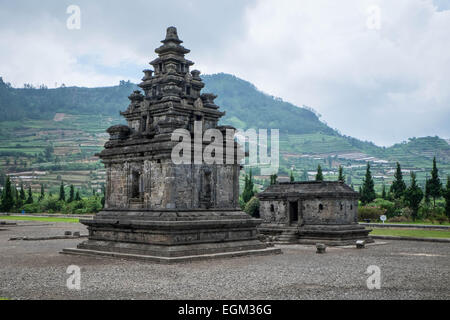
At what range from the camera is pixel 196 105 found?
2534cm

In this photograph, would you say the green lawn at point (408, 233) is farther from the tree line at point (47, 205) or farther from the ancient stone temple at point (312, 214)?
the tree line at point (47, 205)

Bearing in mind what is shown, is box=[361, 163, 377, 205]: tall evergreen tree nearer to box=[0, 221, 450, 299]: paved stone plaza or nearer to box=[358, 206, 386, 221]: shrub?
box=[358, 206, 386, 221]: shrub

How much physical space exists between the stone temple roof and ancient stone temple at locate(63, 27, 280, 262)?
29.5 ft

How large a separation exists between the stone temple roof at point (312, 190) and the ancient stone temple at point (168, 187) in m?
8.99

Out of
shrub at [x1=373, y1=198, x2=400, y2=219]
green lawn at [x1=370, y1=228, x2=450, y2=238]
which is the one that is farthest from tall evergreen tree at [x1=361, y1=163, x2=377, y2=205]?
green lawn at [x1=370, y1=228, x2=450, y2=238]

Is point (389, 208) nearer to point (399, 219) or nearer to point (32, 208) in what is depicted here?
point (399, 219)

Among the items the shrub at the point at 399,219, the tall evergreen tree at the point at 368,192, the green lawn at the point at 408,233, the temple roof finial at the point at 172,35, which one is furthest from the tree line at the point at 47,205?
the temple roof finial at the point at 172,35

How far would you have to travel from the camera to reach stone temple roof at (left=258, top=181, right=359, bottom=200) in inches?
1272

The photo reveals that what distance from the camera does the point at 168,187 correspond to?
73.4 feet
